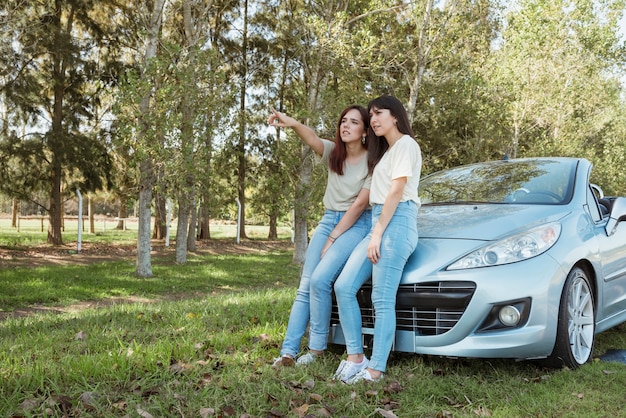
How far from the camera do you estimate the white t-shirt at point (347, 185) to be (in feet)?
13.2

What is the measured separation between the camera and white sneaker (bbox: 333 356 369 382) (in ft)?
11.4

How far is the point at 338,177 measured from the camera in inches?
163

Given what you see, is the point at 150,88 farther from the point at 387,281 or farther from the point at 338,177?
the point at 387,281

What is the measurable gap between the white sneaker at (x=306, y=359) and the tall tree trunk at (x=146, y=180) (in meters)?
9.90

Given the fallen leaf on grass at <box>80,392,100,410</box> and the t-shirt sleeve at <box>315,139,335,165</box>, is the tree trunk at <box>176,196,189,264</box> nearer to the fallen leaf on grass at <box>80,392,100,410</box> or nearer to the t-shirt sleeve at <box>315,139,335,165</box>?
the t-shirt sleeve at <box>315,139,335,165</box>

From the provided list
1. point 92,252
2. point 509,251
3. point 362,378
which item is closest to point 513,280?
point 509,251

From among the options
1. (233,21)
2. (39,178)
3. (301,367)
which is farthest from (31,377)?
(233,21)

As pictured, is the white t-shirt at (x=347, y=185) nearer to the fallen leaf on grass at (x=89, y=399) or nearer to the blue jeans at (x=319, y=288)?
the blue jeans at (x=319, y=288)

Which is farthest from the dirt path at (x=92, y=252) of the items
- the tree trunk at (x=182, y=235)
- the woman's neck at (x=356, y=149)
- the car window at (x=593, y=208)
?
the car window at (x=593, y=208)

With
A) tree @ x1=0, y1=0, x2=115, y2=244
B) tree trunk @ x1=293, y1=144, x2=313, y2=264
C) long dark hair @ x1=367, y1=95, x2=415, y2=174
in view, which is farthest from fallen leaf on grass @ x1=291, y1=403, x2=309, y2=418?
tree @ x1=0, y1=0, x2=115, y2=244

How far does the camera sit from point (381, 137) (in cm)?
401

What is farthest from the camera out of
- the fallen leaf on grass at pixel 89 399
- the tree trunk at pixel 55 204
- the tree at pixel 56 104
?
the tree trunk at pixel 55 204

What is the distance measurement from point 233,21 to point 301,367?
2253 cm

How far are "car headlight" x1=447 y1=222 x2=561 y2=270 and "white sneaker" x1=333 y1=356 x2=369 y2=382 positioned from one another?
804mm
